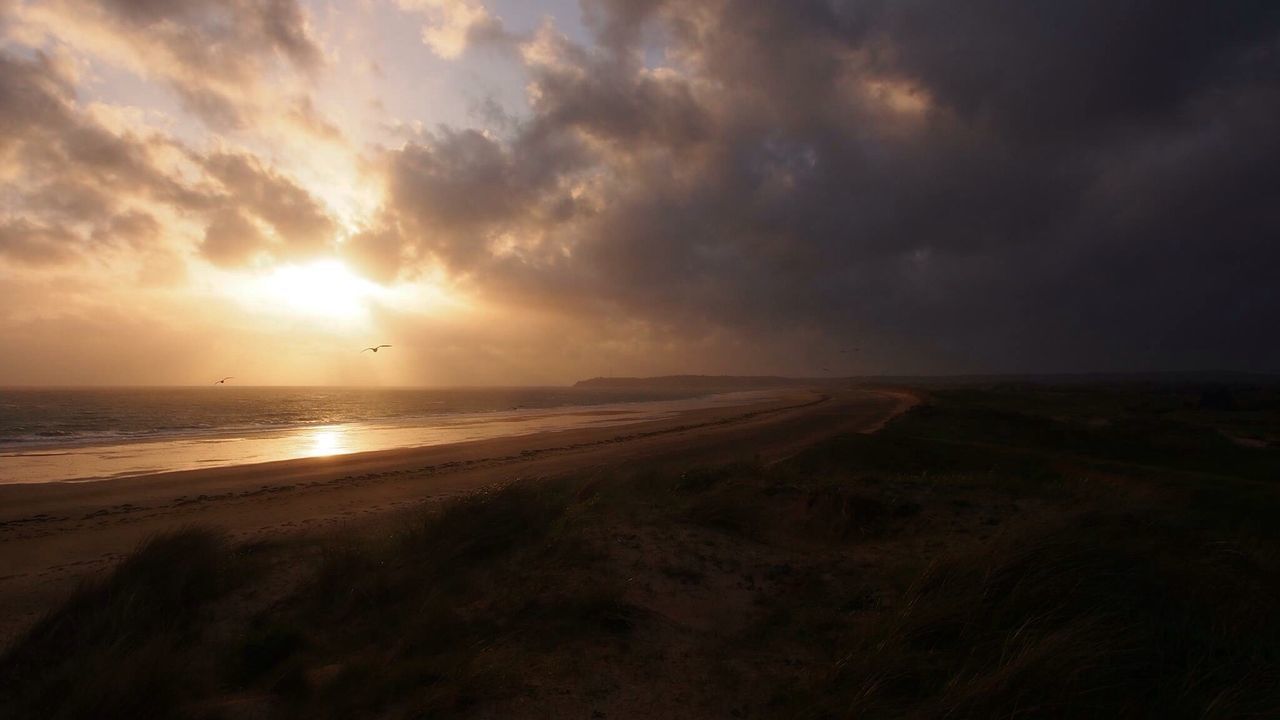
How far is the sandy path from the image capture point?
1021 centimetres

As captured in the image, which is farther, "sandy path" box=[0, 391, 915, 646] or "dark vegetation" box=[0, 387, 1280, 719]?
"sandy path" box=[0, 391, 915, 646]

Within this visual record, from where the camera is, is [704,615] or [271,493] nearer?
[704,615]

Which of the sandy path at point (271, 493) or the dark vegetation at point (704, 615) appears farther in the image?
the sandy path at point (271, 493)

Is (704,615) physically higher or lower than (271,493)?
higher

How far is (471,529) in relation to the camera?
26.9 feet

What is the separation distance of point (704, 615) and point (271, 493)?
14.9 meters

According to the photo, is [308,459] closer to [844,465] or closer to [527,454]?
[527,454]

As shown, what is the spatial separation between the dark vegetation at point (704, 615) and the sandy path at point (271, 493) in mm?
2743

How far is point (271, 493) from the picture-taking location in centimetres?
1661

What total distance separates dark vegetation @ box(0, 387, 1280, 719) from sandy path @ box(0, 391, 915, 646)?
274cm

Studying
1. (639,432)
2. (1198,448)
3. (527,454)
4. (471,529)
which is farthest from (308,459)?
(1198,448)

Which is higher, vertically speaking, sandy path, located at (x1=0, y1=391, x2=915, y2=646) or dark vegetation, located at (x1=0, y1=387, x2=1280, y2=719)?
dark vegetation, located at (x1=0, y1=387, x2=1280, y2=719)

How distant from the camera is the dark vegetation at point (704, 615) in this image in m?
4.23

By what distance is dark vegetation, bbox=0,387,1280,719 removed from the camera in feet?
13.9
